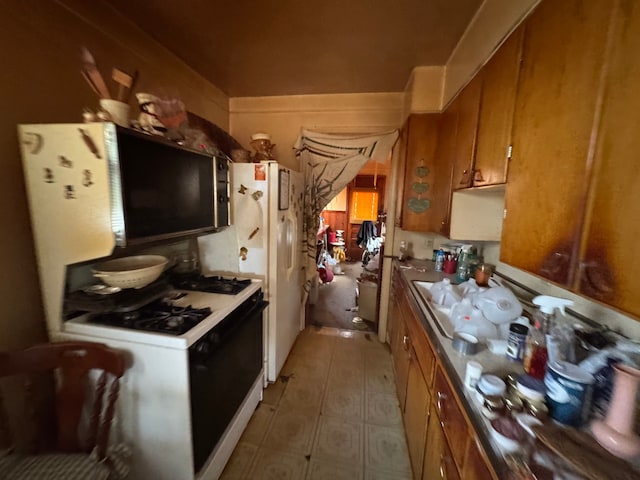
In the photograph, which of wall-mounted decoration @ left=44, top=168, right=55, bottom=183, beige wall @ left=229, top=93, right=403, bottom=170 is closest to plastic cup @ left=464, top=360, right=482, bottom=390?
wall-mounted decoration @ left=44, top=168, right=55, bottom=183

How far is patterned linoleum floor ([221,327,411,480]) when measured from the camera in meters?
1.46

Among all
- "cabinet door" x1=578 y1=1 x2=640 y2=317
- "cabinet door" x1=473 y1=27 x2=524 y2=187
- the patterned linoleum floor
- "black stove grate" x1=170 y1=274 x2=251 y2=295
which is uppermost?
"cabinet door" x1=473 y1=27 x2=524 y2=187

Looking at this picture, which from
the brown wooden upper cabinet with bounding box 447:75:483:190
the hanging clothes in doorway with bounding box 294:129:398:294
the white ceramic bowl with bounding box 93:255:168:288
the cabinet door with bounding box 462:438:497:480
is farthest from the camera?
the hanging clothes in doorway with bounding box 294:129:398:294

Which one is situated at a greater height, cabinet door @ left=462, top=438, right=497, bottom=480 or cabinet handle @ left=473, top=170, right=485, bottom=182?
cabinet handle @ left=473, top=170, right=485, bottom=182

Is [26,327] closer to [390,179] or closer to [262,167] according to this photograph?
[262,167]

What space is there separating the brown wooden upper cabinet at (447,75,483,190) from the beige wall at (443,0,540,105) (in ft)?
0.30

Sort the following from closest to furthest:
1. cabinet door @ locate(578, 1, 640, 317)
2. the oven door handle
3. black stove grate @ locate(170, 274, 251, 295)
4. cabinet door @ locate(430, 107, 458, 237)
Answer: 1. cabinet door @ locate(578, 1, 640, 317)
2. the oven door handle
3. black stove grate @ locate(170, 274, 251, 295)
4. cabinet door @ locate(430, 107, 458, 237)

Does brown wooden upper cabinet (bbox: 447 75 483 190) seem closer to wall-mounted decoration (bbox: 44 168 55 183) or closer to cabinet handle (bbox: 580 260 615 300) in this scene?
cabinet handle (bbox: 580 260 615 300)

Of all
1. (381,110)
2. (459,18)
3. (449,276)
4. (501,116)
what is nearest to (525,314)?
(449,276)

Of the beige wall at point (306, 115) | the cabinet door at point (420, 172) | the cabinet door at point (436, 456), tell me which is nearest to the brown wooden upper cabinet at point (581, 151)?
the cabinet door at point (436, 456)

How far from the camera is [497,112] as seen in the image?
116cm

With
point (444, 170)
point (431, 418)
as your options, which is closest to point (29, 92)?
point (431, 418)

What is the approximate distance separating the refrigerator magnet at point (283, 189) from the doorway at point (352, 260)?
1350 millimetres

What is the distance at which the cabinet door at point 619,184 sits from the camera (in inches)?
21.6
